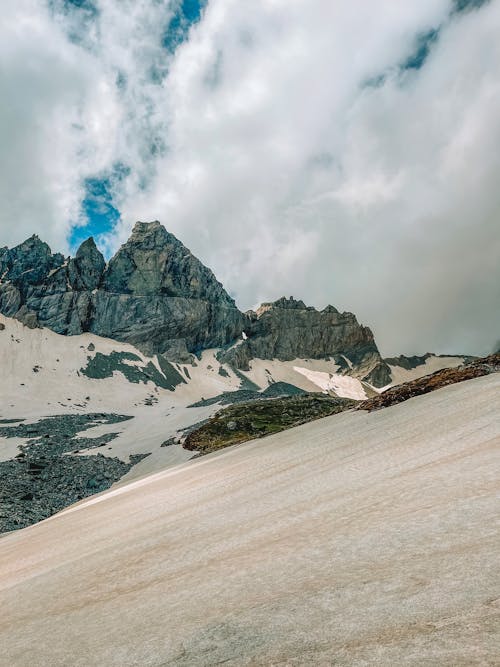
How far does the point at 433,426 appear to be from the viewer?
13695 mm

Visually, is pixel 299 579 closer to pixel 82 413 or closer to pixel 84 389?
pixel 82 413

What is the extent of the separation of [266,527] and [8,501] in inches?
1526

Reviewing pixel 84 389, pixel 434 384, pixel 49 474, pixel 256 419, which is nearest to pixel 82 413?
pixel 84 389

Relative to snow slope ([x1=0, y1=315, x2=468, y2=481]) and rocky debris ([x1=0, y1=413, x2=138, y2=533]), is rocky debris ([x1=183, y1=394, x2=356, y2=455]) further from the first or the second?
rocky debris ([x1=0, y1=413, x2=138, y2=533])

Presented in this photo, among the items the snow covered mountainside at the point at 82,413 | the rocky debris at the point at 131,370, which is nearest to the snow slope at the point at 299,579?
the snow covered mountainside at the point at 82,413

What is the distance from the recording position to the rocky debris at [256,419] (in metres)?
57.9

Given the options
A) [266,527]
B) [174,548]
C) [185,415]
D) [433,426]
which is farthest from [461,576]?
[185,415]

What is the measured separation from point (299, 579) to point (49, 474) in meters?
53.0

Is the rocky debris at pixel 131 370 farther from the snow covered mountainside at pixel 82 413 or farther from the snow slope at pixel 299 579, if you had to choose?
the snow slope at pixel 299 579

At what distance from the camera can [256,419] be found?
68.9 meters

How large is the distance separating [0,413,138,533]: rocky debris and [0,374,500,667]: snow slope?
93.4 feet

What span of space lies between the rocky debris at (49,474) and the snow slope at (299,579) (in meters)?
28.5

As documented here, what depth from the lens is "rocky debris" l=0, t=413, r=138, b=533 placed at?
36.0 m

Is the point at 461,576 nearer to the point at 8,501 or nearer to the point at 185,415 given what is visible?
the point at 8,501
